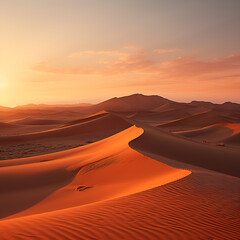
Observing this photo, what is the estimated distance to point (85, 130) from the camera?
30.1 meters

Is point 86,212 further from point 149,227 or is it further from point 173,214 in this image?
point 173,214

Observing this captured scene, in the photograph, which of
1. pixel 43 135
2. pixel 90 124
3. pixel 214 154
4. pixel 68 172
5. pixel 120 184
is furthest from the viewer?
pixel 90 124

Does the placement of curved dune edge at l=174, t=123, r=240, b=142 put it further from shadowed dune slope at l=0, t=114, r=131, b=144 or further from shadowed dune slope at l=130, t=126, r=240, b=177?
shadowed dune slope at l=130, t=126, r=240, b=177

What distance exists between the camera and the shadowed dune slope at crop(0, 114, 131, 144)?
2473 centimetres

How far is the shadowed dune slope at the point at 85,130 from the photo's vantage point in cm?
2473

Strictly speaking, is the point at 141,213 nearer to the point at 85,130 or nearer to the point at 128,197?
the point at 128,197

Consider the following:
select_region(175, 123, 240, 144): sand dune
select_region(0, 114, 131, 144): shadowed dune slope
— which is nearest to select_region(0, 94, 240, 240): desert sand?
select_region(0, 114, 131, 144): shadowed dune slope

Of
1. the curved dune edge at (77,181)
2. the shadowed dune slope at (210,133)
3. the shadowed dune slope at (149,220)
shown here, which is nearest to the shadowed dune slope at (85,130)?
the shadowed dune slope at (210,133)

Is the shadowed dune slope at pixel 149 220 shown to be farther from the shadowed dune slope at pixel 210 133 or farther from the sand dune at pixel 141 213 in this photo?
the shadowed dune slope at pixel 210 133

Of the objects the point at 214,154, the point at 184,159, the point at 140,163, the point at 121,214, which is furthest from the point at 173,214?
the point at 214,154

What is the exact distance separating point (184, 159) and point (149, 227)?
8.52m

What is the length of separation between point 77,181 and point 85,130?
21801 mm

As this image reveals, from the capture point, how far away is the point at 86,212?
393 centimetres

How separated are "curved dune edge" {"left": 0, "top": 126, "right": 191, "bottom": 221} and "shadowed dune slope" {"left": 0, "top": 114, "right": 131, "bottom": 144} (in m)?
15.6
